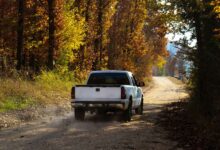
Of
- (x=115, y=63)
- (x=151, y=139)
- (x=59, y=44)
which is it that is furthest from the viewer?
(x=115, y=63)

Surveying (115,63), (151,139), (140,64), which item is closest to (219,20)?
(151,139)

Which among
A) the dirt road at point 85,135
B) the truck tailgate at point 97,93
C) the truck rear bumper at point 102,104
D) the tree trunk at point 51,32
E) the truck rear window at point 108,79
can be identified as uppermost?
the tree trunk at point 51,32

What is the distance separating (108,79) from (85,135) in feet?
20.5

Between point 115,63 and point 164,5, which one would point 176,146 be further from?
point 115,63

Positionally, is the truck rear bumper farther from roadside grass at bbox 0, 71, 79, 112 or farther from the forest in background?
the forest in background

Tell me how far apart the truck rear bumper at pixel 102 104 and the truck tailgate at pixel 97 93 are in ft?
0.51

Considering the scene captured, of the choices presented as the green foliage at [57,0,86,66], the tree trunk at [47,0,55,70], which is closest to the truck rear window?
the tree trunk at [47,0,55,70]

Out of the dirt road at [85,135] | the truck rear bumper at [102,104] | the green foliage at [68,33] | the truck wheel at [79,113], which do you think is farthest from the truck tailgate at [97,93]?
the green foliage at [68,33]

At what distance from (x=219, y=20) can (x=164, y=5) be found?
Result: 13.9ft

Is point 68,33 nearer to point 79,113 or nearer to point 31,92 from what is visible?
point 31,92

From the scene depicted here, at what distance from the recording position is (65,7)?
38.3 m

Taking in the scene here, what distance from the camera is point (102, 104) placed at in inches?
711

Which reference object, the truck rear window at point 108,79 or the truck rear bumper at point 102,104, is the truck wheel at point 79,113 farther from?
the truck rear window at point 108,79

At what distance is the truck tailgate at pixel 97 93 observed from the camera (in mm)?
18062
